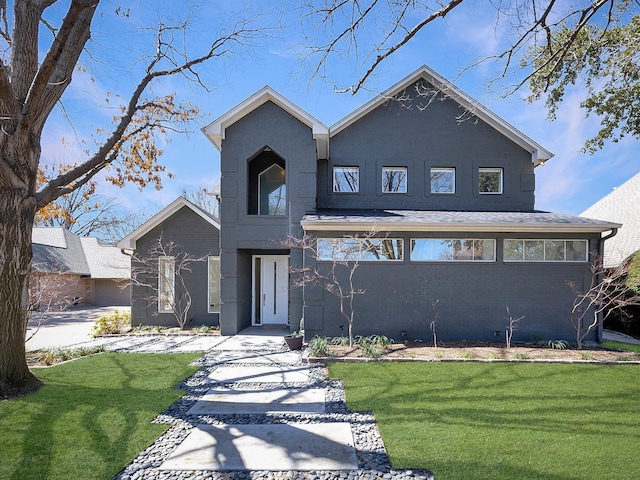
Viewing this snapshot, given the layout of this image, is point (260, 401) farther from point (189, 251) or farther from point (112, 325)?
point (112, 325)

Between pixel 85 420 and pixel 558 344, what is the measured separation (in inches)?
399

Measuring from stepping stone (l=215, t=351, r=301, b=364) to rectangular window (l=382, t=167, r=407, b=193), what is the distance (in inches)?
255

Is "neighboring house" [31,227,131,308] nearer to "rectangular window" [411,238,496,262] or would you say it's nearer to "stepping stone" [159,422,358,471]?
"rectangular window" [411,238,496,262]

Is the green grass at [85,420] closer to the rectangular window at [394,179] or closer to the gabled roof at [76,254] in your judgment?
the rectangular window at [394,179]

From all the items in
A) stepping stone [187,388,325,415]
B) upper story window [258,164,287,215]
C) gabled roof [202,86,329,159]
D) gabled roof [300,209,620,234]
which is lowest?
stepping stone [187,388,325,415]

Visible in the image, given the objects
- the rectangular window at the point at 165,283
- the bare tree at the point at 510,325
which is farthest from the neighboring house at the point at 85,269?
the bare tree at the point at 510,325

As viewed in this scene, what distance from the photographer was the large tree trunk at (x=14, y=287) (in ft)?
19.8

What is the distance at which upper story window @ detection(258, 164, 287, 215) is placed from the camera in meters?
11.8

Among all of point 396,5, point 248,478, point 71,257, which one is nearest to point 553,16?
point 396,5

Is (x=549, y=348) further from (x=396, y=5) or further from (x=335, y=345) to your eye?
(x=396, y=5)

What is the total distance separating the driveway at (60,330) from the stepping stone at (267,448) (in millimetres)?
6395

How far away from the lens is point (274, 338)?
1070 cm

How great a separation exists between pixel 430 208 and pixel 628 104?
606 cm

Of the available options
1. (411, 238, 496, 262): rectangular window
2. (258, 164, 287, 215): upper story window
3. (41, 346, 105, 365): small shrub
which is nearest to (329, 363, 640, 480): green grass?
(411, 238, 496, 262): rectangular window
